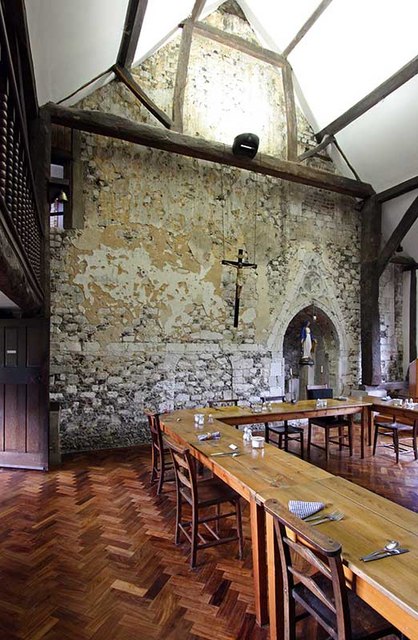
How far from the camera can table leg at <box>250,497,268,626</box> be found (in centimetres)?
205

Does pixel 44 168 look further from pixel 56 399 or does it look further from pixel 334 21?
pixel 334 21

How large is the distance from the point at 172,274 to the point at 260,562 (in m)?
4.58

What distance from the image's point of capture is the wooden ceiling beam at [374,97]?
18.2ft

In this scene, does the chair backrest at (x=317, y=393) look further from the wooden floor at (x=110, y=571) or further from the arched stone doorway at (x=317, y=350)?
the wooden floor at (x=110, y=571)

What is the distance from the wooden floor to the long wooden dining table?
40 centimetres

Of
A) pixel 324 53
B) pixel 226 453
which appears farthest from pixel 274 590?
pixel 324 53

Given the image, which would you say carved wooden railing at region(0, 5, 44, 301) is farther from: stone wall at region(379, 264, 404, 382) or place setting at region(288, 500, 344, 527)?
stone wall at region(379, 264, 404, 382)

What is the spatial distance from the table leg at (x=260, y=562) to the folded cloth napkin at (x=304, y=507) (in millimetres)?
258

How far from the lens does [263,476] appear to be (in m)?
→ 2.31

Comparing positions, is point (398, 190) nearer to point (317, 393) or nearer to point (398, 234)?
point (398, 234)

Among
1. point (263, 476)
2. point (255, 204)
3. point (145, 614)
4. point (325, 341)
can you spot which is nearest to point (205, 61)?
point (255, 204)

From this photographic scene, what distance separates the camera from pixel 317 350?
827 centimetres

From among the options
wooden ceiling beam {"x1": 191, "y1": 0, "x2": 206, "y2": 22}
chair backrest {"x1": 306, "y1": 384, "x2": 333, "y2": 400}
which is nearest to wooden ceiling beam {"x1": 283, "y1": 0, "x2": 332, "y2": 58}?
wooden ceiling beam {"x1": 191, "y1": 0, "x2": 206, "y2": 22}

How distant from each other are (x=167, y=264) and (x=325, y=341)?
3.86 metres
